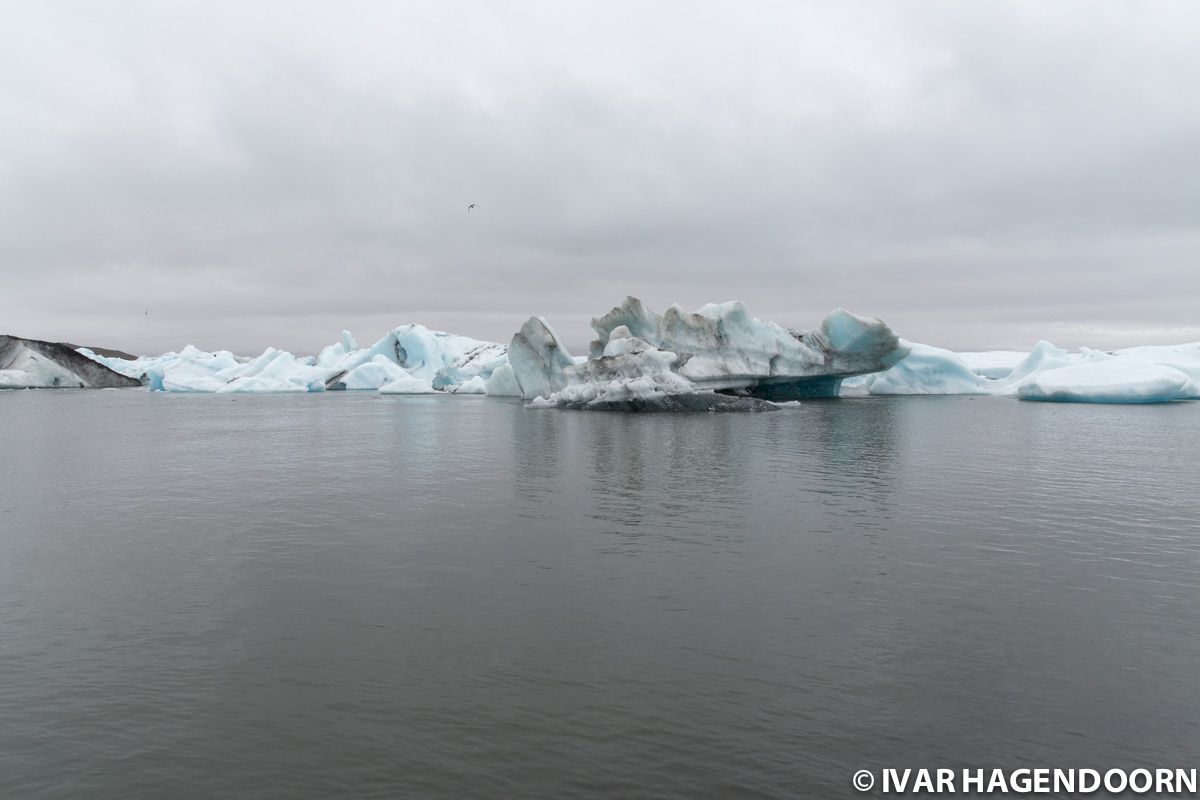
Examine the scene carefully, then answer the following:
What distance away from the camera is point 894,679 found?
5777 millimetres

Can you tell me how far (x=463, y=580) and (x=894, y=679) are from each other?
4477 mm

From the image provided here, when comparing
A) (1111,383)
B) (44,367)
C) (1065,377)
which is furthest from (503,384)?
(44,367)

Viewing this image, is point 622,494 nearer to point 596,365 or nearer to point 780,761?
point 780,761

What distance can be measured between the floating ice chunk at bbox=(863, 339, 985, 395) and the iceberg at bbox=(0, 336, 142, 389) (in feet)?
251

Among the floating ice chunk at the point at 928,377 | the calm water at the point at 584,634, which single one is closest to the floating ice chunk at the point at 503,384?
the floating ice chunk at the point at 928,377

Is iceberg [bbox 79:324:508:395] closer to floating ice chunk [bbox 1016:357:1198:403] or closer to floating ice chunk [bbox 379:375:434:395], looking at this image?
floating ice chunk [bbox 379:375:434:395]

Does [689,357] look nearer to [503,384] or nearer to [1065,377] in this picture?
[503,384]

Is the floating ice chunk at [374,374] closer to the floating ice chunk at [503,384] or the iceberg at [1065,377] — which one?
the floating ice chunk at [503,384]

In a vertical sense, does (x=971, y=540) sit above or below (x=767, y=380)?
below

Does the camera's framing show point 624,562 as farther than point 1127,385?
No

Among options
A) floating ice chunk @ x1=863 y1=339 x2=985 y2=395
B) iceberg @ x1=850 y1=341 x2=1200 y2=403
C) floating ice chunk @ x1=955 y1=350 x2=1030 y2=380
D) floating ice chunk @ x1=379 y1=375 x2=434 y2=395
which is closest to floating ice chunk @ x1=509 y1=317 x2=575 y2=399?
iceberg @ x1=850 y1=341 x2=1200 y2=403

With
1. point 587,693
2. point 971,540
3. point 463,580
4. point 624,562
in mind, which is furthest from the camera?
point 971,540

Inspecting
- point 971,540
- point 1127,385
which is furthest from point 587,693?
point 1127,385

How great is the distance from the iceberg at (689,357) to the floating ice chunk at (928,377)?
12.1 metres
